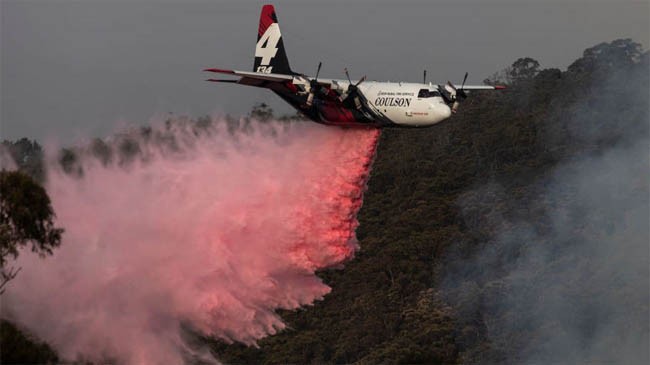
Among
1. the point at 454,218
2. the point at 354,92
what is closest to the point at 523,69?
the point at 454,218

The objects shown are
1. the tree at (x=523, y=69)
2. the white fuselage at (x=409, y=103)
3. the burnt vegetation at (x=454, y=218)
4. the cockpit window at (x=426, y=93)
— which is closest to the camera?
the white fuselage at (x=409, y=103)

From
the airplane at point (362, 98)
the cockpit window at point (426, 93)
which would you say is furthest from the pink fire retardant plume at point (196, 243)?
the cockpit window at point (426, 93)

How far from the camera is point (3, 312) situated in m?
52.2

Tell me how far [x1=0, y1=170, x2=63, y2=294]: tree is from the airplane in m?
7.70

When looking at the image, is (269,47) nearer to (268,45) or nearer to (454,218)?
(268,45)

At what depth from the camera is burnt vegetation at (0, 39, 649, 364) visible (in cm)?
7962

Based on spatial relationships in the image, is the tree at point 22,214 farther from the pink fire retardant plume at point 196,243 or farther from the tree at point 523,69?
the tree at point 523,69

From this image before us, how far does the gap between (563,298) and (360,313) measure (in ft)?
44.0

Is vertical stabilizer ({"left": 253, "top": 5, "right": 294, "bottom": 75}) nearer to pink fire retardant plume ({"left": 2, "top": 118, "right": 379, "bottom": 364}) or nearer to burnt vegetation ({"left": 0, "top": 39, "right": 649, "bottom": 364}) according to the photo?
pink fire retardant plume ({"left": 2, "top": 118, "right": 379, "bottom": 364})

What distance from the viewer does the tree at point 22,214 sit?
4638 cm

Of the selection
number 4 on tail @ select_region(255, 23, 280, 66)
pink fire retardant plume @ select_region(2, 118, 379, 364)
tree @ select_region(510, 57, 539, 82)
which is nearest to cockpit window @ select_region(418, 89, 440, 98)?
pink fire retardant plume @ select_region(2, 118, 379, 364)

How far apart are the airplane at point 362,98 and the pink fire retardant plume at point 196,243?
103cm

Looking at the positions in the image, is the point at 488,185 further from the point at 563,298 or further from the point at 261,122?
the point at 261,122

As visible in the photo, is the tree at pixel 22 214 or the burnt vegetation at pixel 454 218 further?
the burnt vegetation at pixel 454 218
